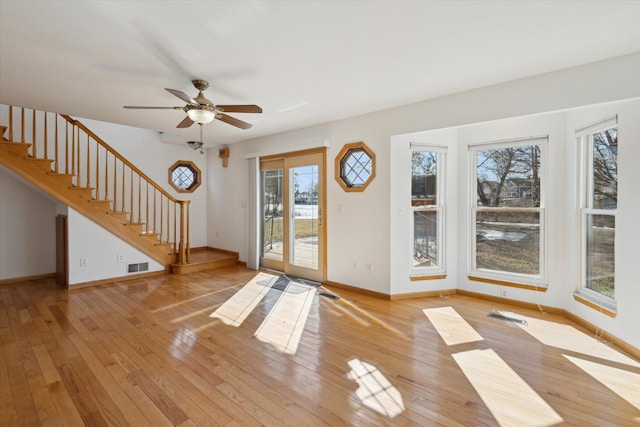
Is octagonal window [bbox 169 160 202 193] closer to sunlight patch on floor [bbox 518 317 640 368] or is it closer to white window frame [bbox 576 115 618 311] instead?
Result: sunlight patch on floor [bbox 518 317 640 368]

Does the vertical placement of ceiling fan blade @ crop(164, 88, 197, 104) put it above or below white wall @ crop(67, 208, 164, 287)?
above

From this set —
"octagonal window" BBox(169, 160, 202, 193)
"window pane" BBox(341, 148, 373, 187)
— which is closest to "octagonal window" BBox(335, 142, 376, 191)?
"window pane" BBox(341, 148, 373, 187)

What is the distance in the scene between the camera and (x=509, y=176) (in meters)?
4.11

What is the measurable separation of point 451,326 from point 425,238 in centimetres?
141

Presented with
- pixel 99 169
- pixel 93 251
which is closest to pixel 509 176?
pixel 93 251

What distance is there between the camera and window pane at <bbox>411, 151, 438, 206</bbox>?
4.38 metres

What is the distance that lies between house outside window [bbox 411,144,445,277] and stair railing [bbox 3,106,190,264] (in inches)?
162

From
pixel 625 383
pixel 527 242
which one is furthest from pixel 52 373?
pixel 527 242

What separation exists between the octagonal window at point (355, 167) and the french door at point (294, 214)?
14.6 inches

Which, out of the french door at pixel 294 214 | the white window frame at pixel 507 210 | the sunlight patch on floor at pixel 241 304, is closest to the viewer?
the sunlight patch on floor at pixel 241 304

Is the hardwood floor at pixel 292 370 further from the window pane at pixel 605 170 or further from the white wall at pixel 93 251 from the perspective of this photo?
the window pane at pixel 605 170

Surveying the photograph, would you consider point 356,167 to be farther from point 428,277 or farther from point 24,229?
point 24,229

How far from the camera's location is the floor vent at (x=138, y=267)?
211 inches

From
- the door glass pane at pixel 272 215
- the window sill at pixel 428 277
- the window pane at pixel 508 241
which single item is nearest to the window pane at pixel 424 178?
the window pane at pixel 508 241
